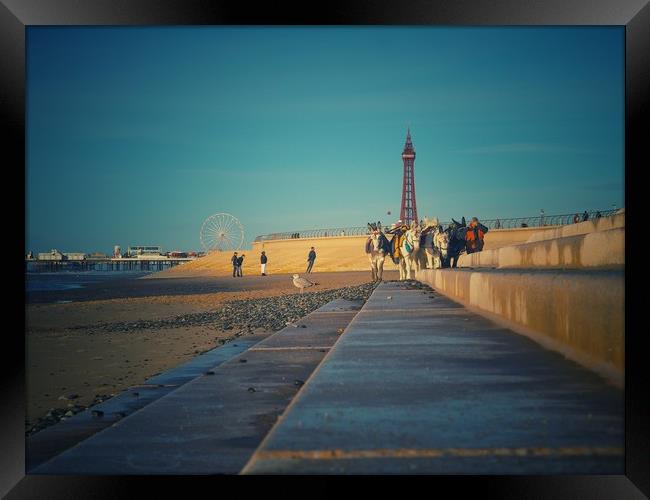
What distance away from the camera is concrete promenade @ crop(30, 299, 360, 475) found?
8.82 ft

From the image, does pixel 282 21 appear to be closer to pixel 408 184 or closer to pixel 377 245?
pixel 377 245

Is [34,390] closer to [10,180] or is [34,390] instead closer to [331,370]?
[10,180]

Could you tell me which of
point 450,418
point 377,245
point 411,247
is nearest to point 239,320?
point 411,247

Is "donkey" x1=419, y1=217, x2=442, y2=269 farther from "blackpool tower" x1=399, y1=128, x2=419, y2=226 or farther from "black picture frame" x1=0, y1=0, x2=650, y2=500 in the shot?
"blackpool tower" x1=399, y1=128, x2=419, y2=226

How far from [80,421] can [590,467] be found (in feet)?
12.9

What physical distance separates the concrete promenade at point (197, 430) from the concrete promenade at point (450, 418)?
357 mm

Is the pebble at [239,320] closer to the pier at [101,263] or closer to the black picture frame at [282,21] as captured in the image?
the black picture frame at [282,21]

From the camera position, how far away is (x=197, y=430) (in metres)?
2.94

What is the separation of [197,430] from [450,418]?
1.12m

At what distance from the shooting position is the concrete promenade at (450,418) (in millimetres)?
2133

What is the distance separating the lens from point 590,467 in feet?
7.57

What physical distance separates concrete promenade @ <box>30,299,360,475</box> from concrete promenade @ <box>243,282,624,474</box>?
357 mm

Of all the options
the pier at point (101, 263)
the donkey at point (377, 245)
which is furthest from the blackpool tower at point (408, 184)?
the donkey at point (377, 245)

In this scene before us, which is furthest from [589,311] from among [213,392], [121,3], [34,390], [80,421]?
[34,390]
